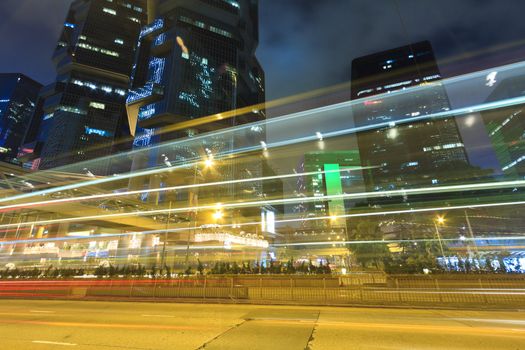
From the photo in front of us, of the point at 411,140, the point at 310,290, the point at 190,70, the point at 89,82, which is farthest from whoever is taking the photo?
the point at 89,82

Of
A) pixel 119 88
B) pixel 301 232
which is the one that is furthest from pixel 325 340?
pixel 119 88

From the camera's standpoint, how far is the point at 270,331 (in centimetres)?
828

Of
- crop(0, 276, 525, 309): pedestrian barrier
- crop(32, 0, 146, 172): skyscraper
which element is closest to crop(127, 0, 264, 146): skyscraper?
crop(32, 0, 146, 172): skyscraper

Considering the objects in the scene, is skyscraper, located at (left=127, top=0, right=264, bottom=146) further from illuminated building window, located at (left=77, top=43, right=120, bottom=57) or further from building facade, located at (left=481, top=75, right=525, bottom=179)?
building facade, located at (left=481, top=75, right=525, bottom=179)

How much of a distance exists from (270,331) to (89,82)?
16403 cm

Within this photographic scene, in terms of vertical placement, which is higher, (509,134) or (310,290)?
(509,134)

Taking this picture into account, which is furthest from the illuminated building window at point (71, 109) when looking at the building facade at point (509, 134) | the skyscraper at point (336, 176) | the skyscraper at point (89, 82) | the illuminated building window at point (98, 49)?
the building facade at point (509, 134)

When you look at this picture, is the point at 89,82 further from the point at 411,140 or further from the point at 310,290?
the point at 310,290

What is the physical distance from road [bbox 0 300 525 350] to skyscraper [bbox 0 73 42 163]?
221 meters

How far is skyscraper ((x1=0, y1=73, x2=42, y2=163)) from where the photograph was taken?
17977cm

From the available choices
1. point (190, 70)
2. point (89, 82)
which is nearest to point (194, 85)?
point (190, 70)

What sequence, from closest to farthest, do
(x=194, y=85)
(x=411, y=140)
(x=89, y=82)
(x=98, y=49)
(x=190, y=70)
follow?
(x=194, y=85), (x=190, y=70), (x=411, y=140), (x=89, y=82), (x=98, y=49)

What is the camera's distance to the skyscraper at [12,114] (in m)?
180

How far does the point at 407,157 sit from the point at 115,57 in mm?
152015
